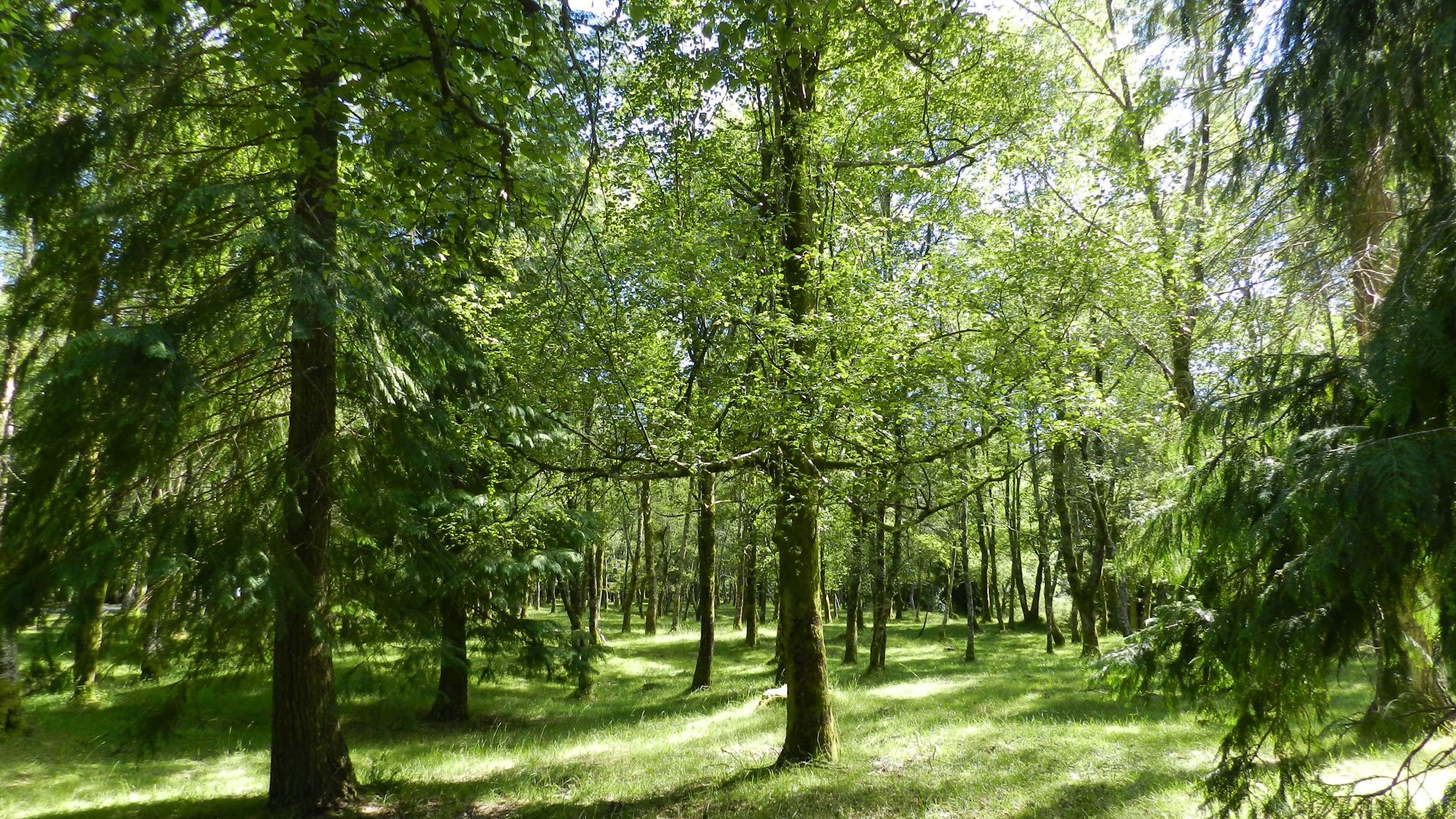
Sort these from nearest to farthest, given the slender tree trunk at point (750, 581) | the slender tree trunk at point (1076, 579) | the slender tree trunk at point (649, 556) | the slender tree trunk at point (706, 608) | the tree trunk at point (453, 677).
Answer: the tree trunk at point (453, 677) → the slender tree trunk at point (706, 608) → the slender tree trunk at point (750, 581) → the slender tree trunk at point (1076, 579) → the slender tree trunk at point (649, 556)

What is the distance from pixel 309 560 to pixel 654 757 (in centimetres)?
482

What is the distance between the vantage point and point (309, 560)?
7012mm

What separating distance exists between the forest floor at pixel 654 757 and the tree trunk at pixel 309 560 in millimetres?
449

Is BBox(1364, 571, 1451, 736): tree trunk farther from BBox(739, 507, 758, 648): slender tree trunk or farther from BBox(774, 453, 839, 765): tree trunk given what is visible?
BBox(739, 507, 758, 648): slender tree trunk

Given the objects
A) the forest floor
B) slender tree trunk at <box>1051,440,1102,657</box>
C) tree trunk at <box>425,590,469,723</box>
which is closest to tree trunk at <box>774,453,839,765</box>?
the forest floor

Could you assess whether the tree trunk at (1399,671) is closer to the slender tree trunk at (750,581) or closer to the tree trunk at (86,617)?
the tree trunk at (86,617)

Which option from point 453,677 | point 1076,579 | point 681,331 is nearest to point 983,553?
point 1076,579

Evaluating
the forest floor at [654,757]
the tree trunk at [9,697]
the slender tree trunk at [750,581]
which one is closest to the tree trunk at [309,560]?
the forest floor at [654,757]

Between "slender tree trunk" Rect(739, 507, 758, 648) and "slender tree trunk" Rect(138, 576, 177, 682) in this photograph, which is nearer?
"slender tree trunk" Rect(138, 576, 177, 682)

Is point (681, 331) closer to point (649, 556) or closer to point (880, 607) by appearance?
point (880, 607)

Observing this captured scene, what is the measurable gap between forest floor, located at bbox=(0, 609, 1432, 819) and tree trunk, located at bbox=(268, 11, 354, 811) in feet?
1.47

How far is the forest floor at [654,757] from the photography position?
6.45 meters

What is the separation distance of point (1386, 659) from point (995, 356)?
387 cm

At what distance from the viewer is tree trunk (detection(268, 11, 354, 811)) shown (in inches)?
249
